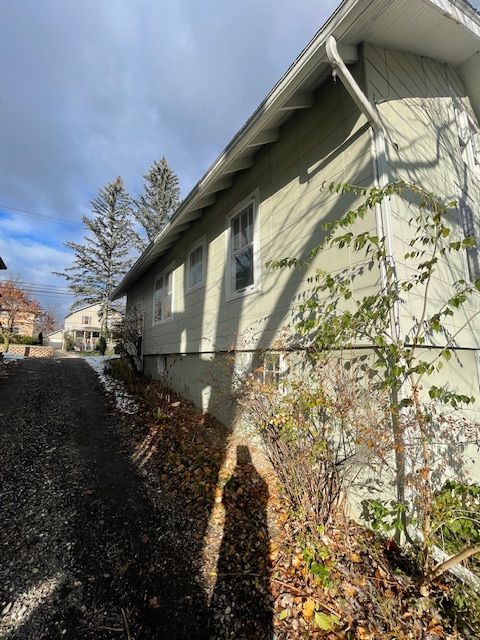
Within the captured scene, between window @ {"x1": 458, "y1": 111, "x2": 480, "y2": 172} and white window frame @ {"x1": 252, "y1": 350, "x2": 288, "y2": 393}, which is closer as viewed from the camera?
white window frame @ {"x1": 252, "y1": 350, "x2": 288, "y2": 393}

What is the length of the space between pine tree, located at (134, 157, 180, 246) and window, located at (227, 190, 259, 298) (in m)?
21.7

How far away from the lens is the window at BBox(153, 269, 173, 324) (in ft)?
29.8

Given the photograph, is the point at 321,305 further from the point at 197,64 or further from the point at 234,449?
the point at 197,64

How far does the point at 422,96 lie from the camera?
4.29 m

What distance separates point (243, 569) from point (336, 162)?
175 inches

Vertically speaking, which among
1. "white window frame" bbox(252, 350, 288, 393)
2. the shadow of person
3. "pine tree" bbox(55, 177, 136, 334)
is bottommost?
the shadow of person

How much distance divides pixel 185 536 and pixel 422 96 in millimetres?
6490

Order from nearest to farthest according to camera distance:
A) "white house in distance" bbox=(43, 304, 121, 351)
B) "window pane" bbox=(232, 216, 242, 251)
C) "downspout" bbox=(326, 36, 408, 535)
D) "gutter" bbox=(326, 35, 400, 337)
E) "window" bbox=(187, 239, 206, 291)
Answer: "downspout" bbox=(326, 36, 408, 535) → "gutter" bbox=(326, 35, 400, 337) → "window pane" bbox=(232, 216, 242, 251) → "window" bbox=(187, 239, 206, 291) → "white house in distance" bbox=(43, 304, 121, 351)

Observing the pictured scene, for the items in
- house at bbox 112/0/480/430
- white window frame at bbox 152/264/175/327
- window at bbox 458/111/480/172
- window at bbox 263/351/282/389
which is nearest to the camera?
house at bbox 112/0/480/430

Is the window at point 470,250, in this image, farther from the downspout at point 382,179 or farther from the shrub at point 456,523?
the shrub at point 456,523

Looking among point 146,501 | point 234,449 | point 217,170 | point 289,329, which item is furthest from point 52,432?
point 217,170

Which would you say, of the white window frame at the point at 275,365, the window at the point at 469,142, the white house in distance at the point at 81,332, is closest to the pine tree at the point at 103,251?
the white house in distance at the point at 81,332

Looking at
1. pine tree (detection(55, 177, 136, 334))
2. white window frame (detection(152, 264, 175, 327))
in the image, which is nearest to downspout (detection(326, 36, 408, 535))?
white window frame (detection(152, 264, 175, 327))

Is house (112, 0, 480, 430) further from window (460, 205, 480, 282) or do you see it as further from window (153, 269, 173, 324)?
window (153, 269, 173, 324)
